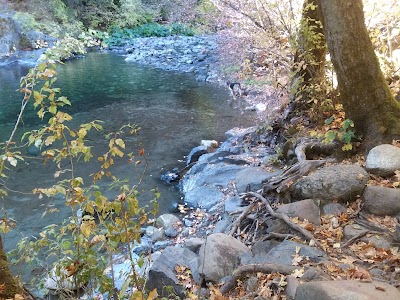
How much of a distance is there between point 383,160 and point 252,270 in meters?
1.84

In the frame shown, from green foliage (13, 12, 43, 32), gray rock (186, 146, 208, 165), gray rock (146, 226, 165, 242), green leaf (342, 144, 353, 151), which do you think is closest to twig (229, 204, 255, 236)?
green leaf (342, 144, 353, 151)

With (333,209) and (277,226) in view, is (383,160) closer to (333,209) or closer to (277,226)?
(333,209)

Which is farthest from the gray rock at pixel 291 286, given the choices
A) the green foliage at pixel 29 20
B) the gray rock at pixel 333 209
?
the green foliage at pixel 29 20

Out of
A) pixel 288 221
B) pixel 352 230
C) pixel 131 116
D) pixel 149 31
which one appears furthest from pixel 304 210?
pixel 149 31

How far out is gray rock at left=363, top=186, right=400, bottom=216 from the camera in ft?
11.2

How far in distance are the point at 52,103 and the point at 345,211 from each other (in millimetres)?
2732

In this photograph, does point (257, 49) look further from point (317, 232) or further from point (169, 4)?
point (169, 4)

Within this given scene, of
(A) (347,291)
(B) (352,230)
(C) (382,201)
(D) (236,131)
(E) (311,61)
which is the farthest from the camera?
(D) (236,131)

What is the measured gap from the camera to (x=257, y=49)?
28.7ft

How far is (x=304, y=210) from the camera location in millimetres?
3719

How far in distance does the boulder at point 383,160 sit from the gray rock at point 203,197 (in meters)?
2.93

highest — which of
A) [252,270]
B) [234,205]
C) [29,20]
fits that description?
[29,20]

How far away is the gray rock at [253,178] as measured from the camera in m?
5.37

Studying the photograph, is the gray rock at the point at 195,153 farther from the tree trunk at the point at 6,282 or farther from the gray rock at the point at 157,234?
the tree trunk at the point at 6,282
